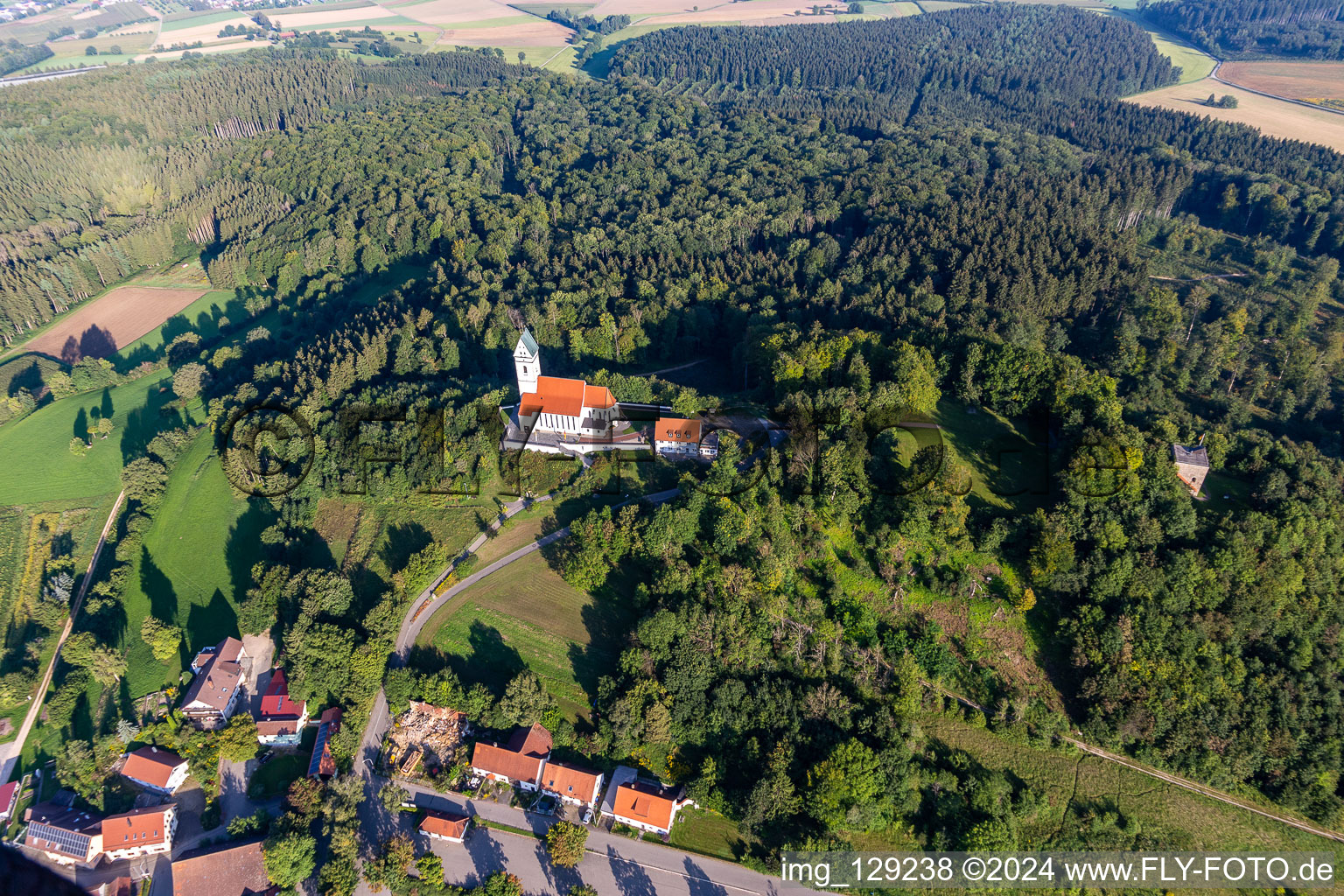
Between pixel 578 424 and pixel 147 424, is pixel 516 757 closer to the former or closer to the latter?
pixel 578 424

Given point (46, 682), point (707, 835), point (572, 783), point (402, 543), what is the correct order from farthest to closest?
point (402, 543) < point (46, 682) < point (572, 783) < point (707, 835)

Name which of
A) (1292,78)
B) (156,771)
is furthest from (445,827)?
(1292,78)

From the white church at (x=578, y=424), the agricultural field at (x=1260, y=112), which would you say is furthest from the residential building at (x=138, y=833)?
the agricultural field at (x=1260, y=112)

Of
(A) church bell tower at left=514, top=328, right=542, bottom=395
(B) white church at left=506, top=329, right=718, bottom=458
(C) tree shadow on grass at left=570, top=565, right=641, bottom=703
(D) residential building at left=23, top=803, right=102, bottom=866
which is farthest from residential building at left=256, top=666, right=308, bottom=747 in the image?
(A) church bell tower at left=514, top=328, right=542, bottom=395

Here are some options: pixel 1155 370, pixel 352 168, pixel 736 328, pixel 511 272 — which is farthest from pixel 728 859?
pixel 352 168

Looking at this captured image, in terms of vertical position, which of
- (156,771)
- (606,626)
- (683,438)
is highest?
(683,438)

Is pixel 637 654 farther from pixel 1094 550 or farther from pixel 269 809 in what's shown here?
pixel 1094 550

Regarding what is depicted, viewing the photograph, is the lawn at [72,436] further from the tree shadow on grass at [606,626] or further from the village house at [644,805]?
the village house at [644,805]

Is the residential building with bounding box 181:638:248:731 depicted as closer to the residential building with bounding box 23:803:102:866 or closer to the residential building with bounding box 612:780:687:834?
the residential building with bounding box 23:803:102:866
